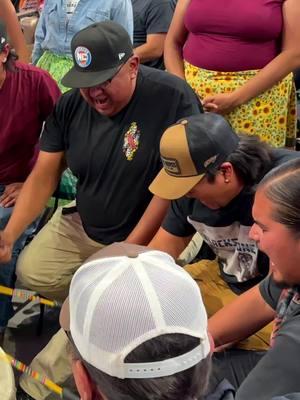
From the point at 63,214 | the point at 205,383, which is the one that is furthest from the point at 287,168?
the point at 63,214

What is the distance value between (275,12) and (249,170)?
28.8 inches

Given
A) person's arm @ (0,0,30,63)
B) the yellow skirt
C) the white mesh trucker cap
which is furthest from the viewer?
person's arm @ (0,0,30,63)

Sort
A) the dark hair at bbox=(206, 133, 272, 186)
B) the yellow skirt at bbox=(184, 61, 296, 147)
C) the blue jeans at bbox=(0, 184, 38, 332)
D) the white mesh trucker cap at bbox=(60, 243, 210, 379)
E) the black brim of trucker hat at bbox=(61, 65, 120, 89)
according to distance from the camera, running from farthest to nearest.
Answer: the blue jeans at bbox=(0, 184, 38, 332) → the yellow skirt at bbox=(184, 61, 296, 147) → the black brim of trucker hat at bbox=(61, 65, 120, 89) → the dark hair at bbox=(206, 133, 272, 186) → the white mesh trucker cap at bbox=(60, 243, 210, 379)

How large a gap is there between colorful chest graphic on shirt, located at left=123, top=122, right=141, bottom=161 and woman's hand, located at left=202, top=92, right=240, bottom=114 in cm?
33

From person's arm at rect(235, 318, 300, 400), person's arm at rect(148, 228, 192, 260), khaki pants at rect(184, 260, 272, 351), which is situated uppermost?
person's arm at rect(235, 318, 300, 400)

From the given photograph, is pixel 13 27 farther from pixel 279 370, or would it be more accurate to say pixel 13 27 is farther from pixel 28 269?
pixel 279 370

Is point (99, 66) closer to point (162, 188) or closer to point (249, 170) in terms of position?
point (162, 188)

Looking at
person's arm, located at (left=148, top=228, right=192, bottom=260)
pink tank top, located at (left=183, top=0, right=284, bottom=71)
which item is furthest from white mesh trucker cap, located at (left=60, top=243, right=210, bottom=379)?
pink tank top, located at (left=183, top=0, right=284, bottom=71)

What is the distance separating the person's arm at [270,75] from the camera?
2229 mm

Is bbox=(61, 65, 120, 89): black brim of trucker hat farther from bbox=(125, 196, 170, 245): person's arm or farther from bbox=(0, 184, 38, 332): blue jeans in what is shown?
bbox=(0, 184, 38, 332): blue jeans

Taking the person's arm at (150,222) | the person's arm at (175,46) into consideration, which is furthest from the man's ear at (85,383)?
the person's arm at (175,46)

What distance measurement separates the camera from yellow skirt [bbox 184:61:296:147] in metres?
2.29

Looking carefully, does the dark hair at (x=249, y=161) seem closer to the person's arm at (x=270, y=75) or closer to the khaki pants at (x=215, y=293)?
the khaki pants at (x=215, y=293)

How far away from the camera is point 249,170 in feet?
5.77
